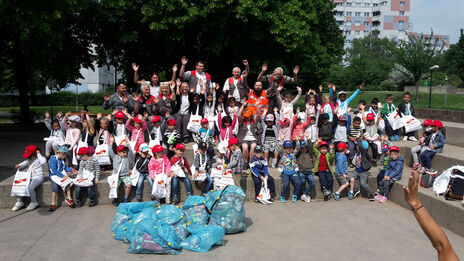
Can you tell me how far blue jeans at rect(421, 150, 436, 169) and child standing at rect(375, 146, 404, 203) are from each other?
1277 mm

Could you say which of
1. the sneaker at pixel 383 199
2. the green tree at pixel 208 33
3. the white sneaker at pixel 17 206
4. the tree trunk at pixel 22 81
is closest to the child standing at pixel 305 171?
the sneaker at pixel 383 199

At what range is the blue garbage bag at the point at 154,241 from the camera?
20.3ft

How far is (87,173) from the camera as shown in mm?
8797

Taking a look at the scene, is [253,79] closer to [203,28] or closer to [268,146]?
[203,28]

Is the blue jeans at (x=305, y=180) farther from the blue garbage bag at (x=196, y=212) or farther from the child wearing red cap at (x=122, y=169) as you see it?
the child wearing red cap at (x=122, y=169)

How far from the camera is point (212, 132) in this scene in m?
11.5

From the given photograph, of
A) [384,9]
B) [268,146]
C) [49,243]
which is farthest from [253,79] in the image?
[384,9]

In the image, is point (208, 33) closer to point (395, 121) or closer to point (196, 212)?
point (395, 121)

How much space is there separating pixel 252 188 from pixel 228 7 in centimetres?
942

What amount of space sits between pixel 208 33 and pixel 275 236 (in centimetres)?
1274

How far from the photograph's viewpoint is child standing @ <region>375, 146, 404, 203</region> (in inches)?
359

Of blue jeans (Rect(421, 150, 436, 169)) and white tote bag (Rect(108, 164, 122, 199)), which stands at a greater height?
blue jeans (Rect(421, 150, 436, 169))

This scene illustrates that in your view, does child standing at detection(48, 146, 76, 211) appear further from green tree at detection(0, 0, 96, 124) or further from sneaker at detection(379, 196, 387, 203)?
sneaker at detection(379, 196, 387, 203)

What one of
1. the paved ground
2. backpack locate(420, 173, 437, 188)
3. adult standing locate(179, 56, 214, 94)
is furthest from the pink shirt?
backpack locate(420, 173, 437, 188)
